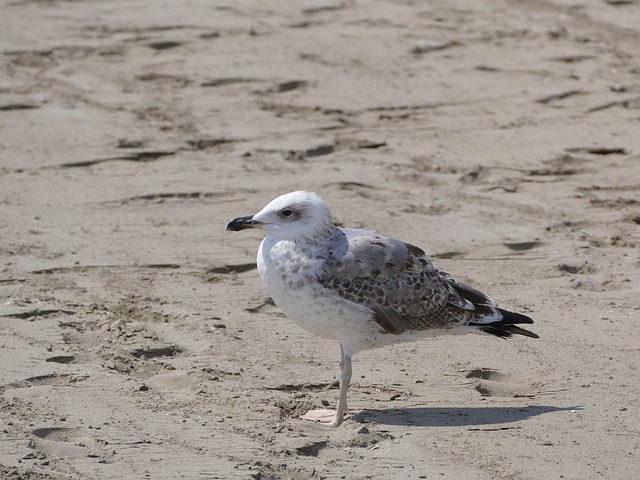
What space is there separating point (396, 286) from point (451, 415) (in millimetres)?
650

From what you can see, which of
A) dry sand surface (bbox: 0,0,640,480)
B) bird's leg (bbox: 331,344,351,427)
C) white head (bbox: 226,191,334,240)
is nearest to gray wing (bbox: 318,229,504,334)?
white head (bbox: 226,191,334,240)

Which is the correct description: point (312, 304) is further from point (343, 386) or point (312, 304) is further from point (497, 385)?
point (497, 385)

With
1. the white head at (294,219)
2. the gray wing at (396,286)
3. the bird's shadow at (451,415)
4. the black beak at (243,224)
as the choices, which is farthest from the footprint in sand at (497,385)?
the black beak at (243,224)

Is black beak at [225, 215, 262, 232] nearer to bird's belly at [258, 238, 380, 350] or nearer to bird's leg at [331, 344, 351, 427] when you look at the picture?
bird's belly at [258, 238, 380, 350]

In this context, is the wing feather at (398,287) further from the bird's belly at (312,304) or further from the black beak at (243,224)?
the black beak at (243,224)

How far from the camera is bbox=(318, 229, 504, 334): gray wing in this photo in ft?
17.9

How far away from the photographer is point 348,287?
5438 millimetres

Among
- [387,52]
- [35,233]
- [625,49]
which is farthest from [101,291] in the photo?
[625,49]

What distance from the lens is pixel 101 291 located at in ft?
22.0

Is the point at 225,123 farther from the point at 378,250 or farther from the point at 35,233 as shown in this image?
the point at 378,250

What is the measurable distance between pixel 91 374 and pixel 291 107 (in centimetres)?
445

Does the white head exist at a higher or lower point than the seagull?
higher

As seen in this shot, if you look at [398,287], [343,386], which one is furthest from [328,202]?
[343,386]

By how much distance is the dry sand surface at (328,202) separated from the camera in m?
5.17
